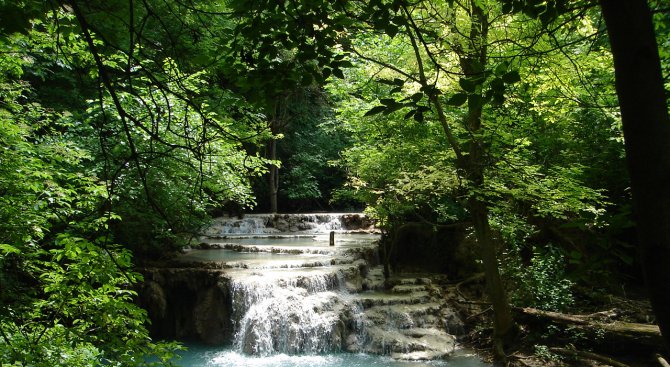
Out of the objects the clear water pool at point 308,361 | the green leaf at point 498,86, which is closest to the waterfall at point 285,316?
the clear water pool at point 308,361

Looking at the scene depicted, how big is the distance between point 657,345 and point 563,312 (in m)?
1.64

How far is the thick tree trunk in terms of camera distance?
3.35 feet

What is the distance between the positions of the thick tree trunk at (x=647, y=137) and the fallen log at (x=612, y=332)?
7.45m

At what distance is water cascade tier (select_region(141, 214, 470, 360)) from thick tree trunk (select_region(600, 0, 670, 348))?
810 cm

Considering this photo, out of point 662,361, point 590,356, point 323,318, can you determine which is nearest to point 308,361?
point 323,318

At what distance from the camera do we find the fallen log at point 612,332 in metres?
7.10

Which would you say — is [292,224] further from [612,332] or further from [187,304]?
[612,332]

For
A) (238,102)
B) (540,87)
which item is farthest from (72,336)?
(540,87)

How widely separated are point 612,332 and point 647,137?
780 centimetres

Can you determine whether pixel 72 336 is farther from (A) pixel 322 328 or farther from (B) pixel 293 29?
(A) pixel 322 328

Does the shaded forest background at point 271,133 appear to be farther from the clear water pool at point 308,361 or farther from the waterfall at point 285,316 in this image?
the waterfall at point 285,316

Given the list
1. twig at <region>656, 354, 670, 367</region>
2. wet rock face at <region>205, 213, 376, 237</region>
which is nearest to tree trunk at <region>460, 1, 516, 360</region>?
twig at <region>656, 354, 670, 367</region>

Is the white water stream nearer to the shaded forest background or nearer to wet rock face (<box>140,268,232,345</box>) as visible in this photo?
wet rock face (<box>140,268,232,345</box>)

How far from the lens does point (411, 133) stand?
8.27 m
